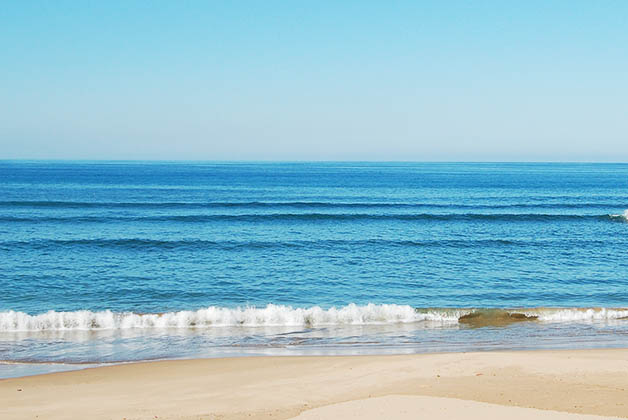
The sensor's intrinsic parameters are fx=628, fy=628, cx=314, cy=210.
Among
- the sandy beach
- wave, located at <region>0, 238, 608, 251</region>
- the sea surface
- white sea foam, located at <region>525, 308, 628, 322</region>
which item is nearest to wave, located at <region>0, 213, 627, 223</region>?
the sea surface

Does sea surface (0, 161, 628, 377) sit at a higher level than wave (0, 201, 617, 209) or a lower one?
lower

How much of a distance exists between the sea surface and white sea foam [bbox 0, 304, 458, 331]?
4 centimetres

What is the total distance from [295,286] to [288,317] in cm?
340

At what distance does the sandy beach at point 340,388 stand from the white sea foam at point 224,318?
376 centimetres

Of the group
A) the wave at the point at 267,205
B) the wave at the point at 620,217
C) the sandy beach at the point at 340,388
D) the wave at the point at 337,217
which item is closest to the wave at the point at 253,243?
the wave at the point at 337,217

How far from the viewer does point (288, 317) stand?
53.2ft

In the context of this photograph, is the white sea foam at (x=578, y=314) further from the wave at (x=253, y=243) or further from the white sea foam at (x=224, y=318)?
the wave at (x=253, y=243)

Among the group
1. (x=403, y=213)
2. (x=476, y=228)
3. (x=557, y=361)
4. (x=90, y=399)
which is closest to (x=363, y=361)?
(x=557, y=361)

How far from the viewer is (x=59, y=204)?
42.9 metres

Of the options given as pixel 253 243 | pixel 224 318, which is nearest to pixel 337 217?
pixel 253 243

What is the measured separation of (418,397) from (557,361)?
350 cm

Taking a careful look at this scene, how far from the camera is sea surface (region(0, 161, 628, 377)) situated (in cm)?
1417

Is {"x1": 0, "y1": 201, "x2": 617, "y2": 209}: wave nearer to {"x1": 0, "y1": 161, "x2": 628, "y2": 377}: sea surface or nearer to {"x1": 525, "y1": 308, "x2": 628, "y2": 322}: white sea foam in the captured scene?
{"x1": 0, "y1": 161, "x2": 628, "y2": 377}: sea surface

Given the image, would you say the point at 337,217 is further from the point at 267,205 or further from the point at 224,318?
the point at 224,318
